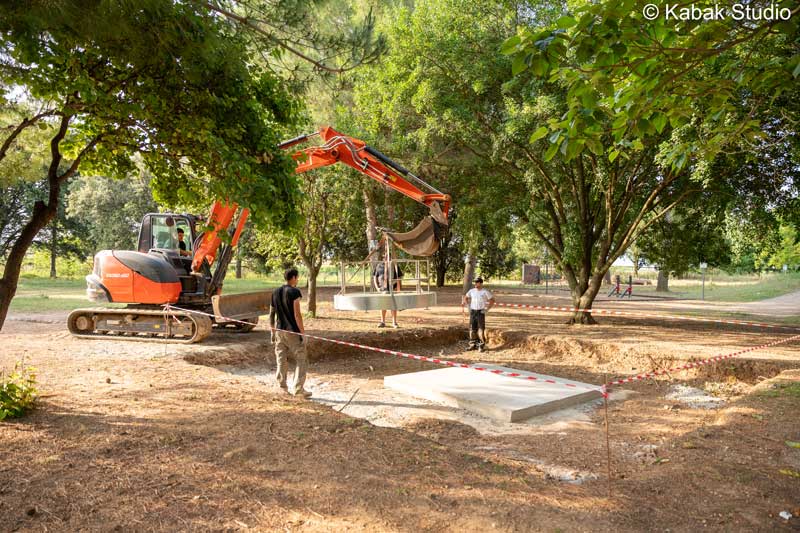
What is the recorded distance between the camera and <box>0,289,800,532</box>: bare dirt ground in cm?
354

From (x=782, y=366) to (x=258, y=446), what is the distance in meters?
9.21

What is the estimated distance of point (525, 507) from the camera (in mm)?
3689

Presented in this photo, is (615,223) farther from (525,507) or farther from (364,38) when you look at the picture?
(525,507)

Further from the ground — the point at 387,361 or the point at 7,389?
the point at 7,389

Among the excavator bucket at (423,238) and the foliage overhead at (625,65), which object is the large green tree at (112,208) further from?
the foliage overhead at (625,65)

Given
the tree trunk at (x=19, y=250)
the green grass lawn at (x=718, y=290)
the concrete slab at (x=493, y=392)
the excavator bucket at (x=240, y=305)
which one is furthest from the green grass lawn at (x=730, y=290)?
the tree trunk at (x=19, y=250)

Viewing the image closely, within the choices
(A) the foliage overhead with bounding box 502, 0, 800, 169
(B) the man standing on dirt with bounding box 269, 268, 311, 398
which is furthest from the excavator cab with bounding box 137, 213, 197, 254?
(A) the foliage overhead with bounding box 502, 0, 800, 169

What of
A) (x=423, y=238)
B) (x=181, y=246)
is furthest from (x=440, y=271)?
(x=423, y=238)

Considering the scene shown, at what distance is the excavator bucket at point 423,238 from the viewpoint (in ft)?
30.9

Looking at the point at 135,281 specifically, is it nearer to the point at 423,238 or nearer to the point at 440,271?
the point at 423,238

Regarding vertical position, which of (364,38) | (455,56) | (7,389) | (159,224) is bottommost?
(7,389)

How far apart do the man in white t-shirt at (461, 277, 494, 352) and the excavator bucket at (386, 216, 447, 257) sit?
281 centimetres

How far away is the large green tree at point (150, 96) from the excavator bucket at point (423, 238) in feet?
12.5


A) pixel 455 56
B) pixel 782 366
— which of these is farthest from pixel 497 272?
pixel 782 366
